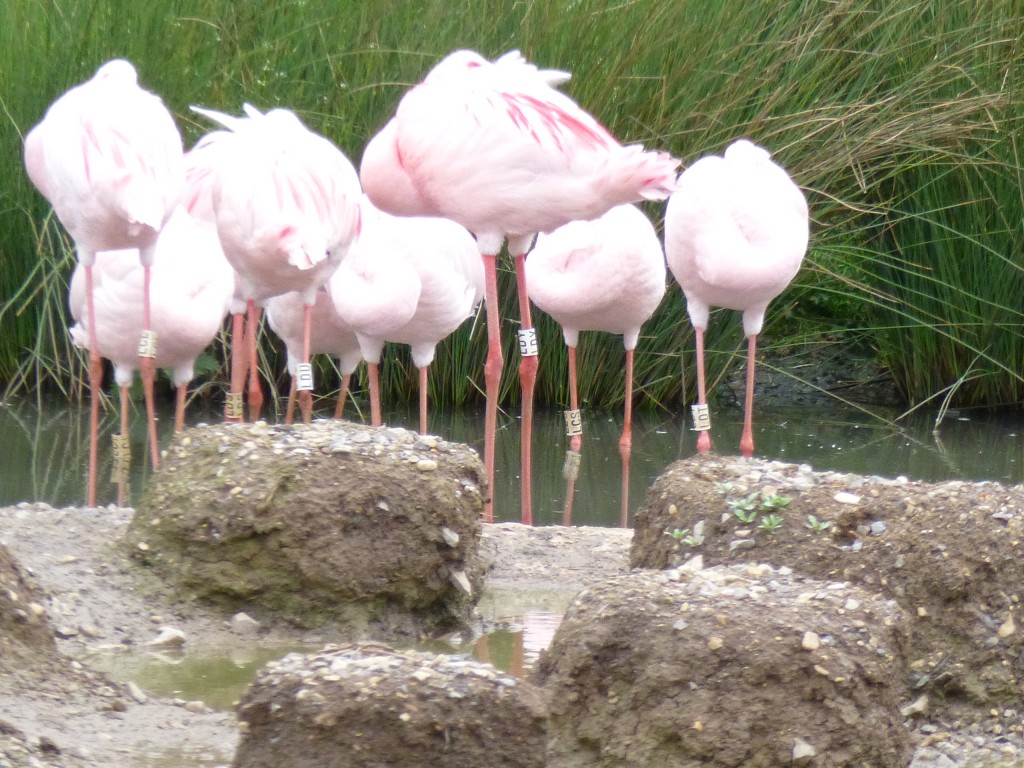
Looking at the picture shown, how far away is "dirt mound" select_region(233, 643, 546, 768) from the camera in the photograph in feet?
7.45

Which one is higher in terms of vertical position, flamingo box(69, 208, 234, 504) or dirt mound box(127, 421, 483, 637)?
flamingo box(69, 208, 234, 504)

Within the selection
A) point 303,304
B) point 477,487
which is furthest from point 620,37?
point 477,487

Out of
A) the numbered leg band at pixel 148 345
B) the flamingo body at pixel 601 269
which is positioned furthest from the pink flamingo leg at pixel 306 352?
the flamingo body at pixel 601 269

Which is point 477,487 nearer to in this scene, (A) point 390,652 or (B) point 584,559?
(B) point 584,559

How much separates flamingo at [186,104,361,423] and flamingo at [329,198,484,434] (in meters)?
0.21

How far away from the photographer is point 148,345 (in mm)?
5211

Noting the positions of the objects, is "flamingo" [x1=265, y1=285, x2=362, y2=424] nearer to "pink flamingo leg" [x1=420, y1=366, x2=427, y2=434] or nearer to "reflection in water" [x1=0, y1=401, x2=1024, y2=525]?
"pink flamingo leg" [x1=420, y1=366, x2=427, y2=434]

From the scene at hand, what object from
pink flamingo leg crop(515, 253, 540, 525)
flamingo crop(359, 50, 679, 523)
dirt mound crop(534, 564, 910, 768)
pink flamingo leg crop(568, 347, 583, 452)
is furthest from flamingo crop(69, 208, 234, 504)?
dirt mound crop(534, 564, 910, 768)

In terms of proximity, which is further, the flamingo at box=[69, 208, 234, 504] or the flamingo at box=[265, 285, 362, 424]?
the flamingo at box=[265, 285, 362, 424]

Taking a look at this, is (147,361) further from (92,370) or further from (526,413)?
(526,413)

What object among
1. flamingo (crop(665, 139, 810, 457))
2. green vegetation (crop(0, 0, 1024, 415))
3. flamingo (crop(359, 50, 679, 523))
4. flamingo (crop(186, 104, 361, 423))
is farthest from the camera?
green vegetation (crop(0, 0, 1024, 415))

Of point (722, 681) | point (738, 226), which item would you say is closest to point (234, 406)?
point (738, 226)

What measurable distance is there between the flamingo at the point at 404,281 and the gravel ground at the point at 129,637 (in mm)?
1056

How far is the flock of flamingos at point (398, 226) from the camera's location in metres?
4.54
